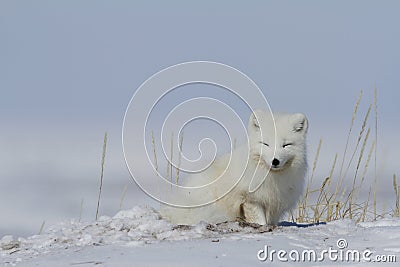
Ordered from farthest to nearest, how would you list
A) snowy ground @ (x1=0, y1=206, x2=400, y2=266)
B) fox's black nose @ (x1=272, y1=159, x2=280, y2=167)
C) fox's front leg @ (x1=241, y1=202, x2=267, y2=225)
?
fox's front leg @ (x1=241, y1=202, x2=267, y2=225), fox's black nose @ (x1=272, y1=159, x2=280, y2=167), snowy ground @ (x1=0, y1=206, x2=400, y2=266)

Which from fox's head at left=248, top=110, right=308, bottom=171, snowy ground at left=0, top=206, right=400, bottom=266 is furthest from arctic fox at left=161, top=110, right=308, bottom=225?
snowy ground at left=0, top=206, right=400, bottom=266

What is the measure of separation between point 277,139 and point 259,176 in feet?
1.01

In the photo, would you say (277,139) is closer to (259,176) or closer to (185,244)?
(259,176)

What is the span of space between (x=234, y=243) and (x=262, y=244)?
0.15m

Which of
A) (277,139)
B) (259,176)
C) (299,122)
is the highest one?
(299,122)

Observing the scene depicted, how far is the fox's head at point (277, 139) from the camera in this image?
5.10 metres

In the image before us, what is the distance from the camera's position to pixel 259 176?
5188 mm

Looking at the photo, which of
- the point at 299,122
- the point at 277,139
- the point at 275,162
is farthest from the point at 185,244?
the point at 299,122

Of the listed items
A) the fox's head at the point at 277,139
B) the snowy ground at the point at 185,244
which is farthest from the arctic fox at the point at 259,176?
the snowy ground at the point at 185,244

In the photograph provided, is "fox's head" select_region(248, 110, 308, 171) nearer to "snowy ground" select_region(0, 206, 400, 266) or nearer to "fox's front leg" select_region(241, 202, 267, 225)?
"fox's front leg" select_region(241, 202, 267, 225)

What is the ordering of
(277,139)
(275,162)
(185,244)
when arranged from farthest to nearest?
1. (277,139)
2. (275,162)
3. (185,244)

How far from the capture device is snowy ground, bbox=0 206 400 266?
3.31 m

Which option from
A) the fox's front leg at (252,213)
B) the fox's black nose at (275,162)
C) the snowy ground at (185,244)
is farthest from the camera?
the fox's front leg at (252,213)

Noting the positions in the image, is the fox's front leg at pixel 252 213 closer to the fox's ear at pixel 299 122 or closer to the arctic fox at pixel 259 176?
the arctic fox at pixel 259 176
